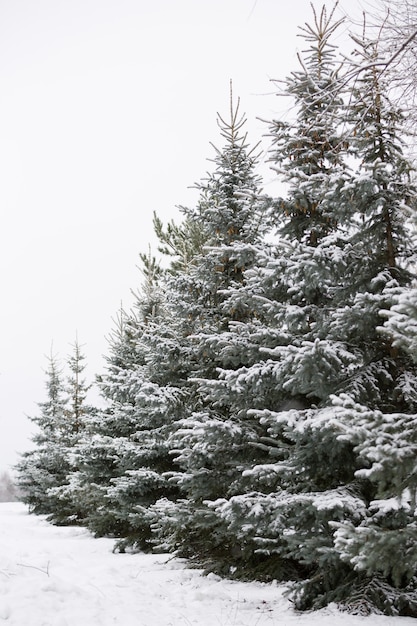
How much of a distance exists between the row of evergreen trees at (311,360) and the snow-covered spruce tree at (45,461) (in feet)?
55.4

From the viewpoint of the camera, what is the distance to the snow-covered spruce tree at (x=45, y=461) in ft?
85.8

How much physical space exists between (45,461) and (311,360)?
24.6m

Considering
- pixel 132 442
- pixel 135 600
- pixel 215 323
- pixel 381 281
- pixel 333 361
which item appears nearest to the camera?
pixel 333 361

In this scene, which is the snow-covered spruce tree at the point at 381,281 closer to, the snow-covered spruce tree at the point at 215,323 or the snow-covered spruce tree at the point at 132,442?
the snow-covered spruce tree at the point at 215,323

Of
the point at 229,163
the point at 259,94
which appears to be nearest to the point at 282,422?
the point at 259,94

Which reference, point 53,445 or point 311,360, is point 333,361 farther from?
point 53,445

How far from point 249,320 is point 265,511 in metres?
4.43

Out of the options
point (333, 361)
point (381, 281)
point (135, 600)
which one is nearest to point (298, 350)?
point (333, 361)

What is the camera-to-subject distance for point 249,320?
9.89 metres

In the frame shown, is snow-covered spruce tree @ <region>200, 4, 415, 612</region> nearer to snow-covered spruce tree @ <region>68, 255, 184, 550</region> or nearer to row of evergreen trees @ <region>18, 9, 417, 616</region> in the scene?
row of evergreen trees @ <region>18, 9, 417, 616</region>

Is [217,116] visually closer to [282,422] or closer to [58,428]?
[282,422]

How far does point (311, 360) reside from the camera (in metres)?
5.76

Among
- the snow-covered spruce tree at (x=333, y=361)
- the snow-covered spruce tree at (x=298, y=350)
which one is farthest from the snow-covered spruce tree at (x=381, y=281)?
the snow-covered spruce tree at (x=298, y=350)

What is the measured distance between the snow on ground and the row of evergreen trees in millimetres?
470
